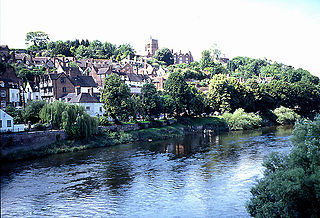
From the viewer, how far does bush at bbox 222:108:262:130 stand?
74.1 metres

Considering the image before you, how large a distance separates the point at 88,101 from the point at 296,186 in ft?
174

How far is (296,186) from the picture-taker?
17656 mm

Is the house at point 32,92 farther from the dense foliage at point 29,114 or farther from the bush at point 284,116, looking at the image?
the bush at point 284,116

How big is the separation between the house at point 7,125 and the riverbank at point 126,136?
176 inches

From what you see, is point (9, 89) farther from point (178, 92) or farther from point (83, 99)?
point (178, 92)

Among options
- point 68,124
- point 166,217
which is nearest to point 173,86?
point 68,124

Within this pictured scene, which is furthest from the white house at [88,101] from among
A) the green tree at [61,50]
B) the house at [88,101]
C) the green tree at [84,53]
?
the green tree at [84,53]

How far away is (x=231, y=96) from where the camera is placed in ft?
283

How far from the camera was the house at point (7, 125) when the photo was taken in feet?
141

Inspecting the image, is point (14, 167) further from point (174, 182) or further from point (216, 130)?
point (216, 130)

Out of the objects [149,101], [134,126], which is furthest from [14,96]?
[149,101]

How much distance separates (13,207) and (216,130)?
55751 millimetres

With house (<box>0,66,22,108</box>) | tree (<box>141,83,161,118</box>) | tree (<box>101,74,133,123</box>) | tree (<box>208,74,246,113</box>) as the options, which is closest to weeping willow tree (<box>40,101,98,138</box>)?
tree (<box>101,74,133,123</box>)

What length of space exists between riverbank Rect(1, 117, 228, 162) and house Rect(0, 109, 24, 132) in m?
4.47
